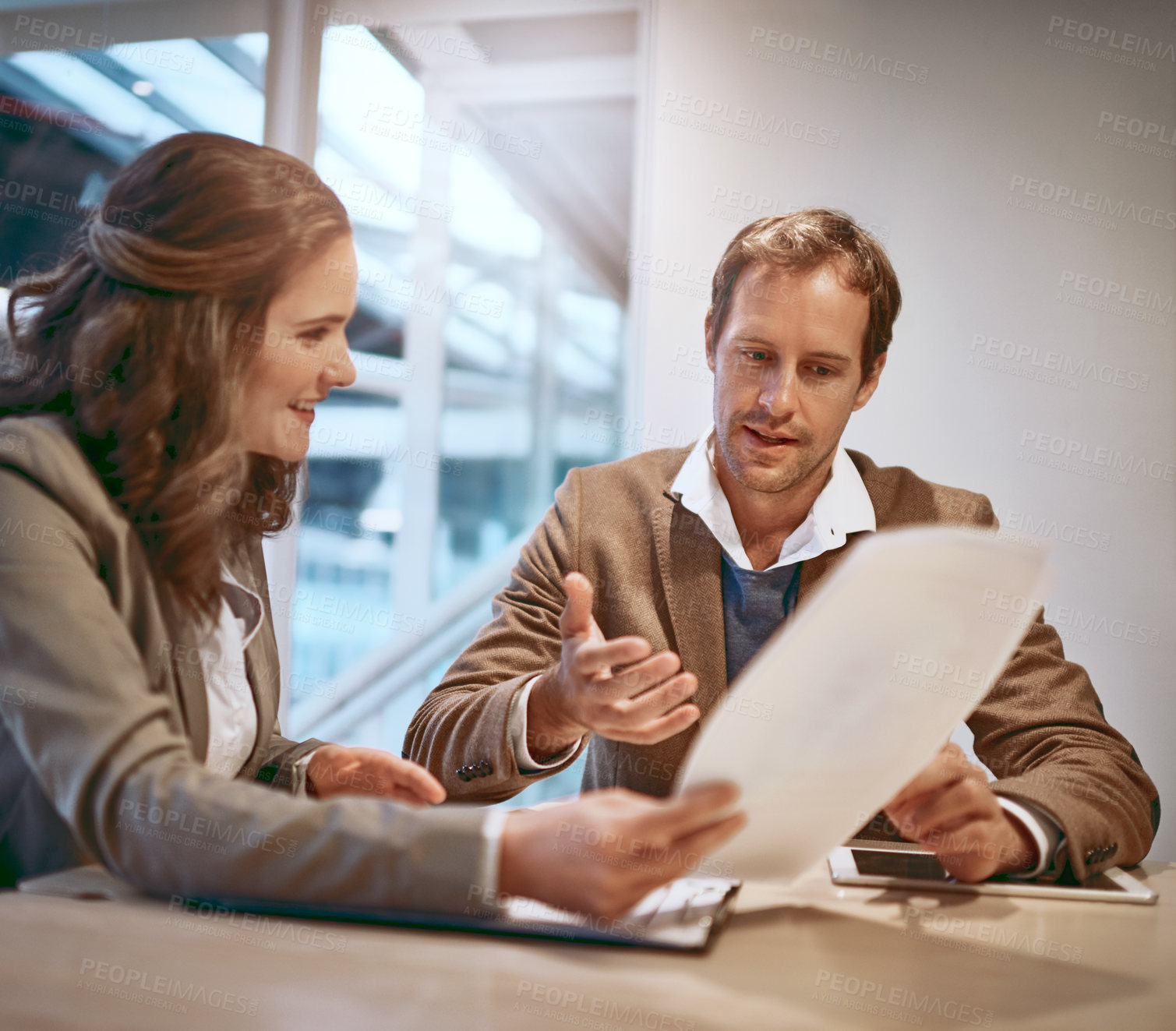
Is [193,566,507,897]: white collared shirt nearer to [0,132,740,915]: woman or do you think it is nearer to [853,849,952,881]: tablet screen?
[0,132,740,915]: woman

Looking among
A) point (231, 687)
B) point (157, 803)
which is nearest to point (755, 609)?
point (231, 687)

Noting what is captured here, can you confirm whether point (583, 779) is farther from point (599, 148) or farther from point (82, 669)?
point (599, 148)

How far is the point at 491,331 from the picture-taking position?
5.26 metres

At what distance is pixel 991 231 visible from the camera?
2.55m

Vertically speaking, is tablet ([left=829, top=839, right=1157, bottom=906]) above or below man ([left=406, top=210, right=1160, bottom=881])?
below

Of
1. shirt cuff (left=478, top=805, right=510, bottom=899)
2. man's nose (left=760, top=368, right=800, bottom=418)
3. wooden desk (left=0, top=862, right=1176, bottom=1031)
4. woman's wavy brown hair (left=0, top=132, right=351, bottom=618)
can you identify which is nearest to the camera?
wooden desk (left=0, top=862, right=1176, bottom=1031)

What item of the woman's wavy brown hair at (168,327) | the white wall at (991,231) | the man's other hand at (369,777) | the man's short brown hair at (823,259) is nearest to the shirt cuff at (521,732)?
the man's other hand at (369,777)

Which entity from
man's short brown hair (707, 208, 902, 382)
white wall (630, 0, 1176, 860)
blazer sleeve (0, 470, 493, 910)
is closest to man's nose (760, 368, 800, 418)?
man's short brown hair (707, 208, 902, 382)

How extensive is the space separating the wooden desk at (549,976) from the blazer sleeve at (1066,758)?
0.23 m

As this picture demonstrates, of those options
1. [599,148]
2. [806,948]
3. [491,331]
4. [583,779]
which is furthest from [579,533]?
[491,331]

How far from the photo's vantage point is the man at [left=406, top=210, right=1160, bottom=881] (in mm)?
1544

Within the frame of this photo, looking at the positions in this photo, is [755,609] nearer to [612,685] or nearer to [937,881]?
[612,685]

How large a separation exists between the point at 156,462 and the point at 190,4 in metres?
2.90

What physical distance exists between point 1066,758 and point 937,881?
0.44 metres
